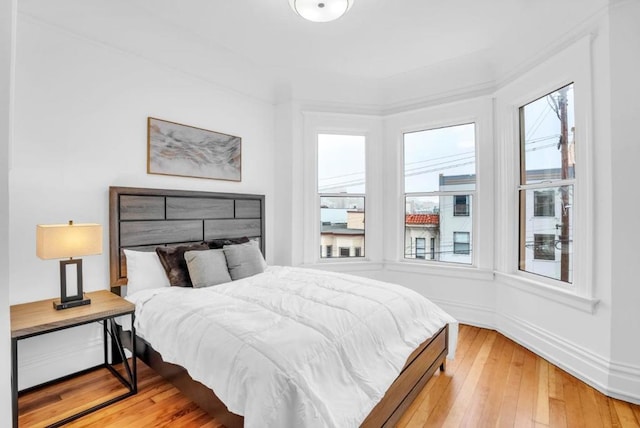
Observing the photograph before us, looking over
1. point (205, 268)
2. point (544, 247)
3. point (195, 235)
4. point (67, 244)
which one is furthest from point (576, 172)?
point (67, 244)

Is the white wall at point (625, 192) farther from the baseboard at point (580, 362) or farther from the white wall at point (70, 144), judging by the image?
the white wall at point (70, 144)

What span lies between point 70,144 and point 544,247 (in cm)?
406

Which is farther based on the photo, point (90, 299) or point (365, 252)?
point (365, 252)

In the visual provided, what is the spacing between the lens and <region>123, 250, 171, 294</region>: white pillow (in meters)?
2.47

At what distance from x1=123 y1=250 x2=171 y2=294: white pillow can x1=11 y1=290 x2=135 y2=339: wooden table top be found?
205mm

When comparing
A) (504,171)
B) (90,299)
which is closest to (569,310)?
(504,171)

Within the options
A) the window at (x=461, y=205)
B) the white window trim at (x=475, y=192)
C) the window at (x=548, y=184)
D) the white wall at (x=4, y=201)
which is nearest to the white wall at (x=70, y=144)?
the white wall at (x=4, y=201)

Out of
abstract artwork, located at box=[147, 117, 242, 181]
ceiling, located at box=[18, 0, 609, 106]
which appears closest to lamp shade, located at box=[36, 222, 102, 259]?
abstract artwork, located at box=[147, 117, 242, 181]

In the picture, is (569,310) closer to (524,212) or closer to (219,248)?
(524,212)

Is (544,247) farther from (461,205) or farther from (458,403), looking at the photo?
(458,403)

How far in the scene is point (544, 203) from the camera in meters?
2.86

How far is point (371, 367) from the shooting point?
5.31ft

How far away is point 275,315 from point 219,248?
1.37m

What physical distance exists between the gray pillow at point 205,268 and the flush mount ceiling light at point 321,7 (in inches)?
79.7
